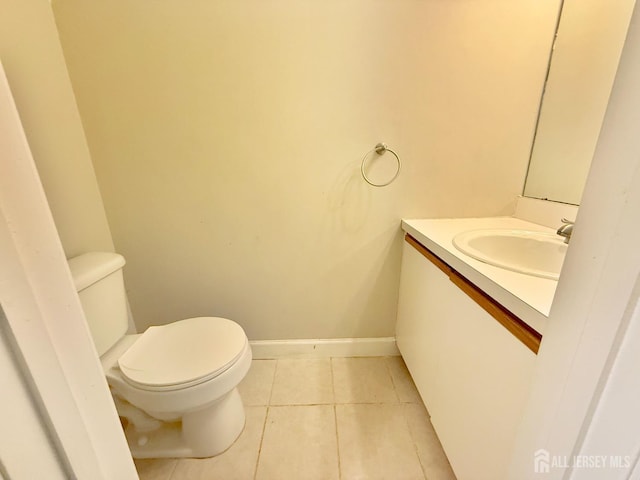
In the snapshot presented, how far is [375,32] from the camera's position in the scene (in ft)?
3.82

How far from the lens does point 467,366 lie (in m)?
0.84

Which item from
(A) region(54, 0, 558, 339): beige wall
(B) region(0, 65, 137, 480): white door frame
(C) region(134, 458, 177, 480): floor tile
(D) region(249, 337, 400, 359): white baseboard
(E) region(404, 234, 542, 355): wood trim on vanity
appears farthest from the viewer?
(D) region(249, 337, 400, 359): white baseboard

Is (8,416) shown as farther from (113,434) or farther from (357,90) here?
(357,90)

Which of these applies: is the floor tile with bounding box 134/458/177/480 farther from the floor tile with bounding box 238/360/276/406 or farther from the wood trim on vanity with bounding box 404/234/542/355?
the wood trim on vanity with bounding box 404/234/542/355

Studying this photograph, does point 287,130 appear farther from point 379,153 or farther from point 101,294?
point 101,294

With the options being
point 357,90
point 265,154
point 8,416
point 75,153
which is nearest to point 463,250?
point 357,90

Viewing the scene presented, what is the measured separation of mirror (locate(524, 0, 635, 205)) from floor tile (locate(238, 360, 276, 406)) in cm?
170

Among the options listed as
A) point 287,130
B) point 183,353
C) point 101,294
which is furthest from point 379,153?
point 101,294

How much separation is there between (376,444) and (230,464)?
603 mm

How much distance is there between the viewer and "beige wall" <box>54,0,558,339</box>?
115cm

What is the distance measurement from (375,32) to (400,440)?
1.78m

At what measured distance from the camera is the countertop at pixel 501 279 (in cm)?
60

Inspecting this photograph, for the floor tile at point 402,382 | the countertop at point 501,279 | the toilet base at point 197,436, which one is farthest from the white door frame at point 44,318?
the floor tile at point 402,382

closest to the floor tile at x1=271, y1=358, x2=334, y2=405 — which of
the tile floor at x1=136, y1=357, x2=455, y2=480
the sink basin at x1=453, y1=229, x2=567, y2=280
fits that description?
the tile floor at x1=136, y1=357, x2=455, y2=480
